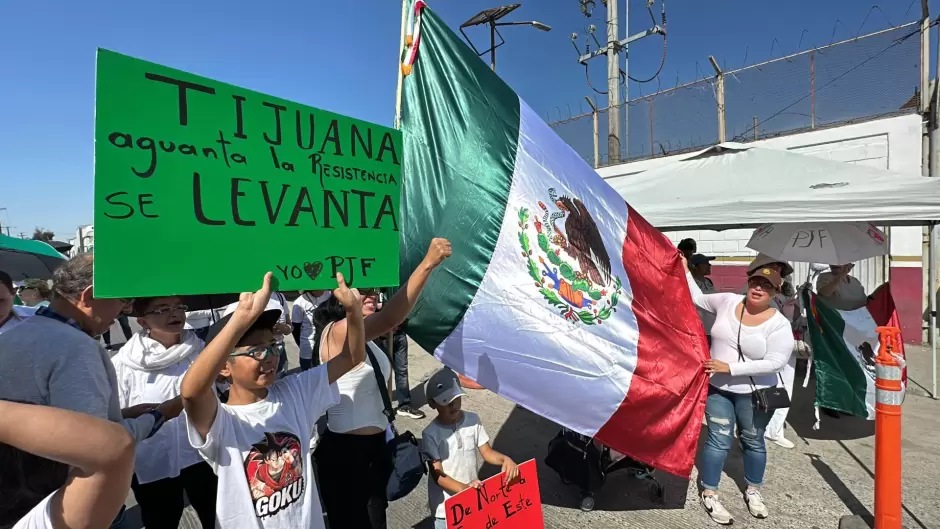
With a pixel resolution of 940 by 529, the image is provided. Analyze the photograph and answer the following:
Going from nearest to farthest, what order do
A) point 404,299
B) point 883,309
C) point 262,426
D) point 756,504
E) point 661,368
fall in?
point 262,426 < point 404,299 < point 661,368 < point 756,504 < point 883,309

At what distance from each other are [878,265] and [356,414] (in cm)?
880

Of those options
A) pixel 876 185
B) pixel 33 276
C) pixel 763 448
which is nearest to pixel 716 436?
pixel 763 448

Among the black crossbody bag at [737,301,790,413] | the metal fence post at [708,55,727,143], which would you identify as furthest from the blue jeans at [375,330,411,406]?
the metal fence post at [708,55,727,143]

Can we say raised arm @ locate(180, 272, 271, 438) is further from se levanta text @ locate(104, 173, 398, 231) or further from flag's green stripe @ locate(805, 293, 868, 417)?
flag's green stripe @ locate(805, 293, 868, 417)

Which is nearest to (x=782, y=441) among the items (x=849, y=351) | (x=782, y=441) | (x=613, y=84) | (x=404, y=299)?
(x=782, y=441)

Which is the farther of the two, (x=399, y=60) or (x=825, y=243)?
(x=825, y=243)

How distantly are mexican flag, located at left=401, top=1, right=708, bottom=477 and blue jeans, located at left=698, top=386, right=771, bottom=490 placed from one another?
53 centimetres

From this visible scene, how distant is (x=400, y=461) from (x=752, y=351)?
89.8 inches

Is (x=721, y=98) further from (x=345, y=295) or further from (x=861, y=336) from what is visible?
(x=345, y=295)

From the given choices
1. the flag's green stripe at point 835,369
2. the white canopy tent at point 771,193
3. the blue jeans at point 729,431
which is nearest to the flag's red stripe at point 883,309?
the flag's green stripe at point 835,369

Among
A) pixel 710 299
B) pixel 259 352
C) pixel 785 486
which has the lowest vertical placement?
pixel 785 486

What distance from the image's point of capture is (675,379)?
2.92 meters

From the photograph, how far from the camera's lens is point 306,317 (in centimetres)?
523

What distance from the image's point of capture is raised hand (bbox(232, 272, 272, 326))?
4.64ft
